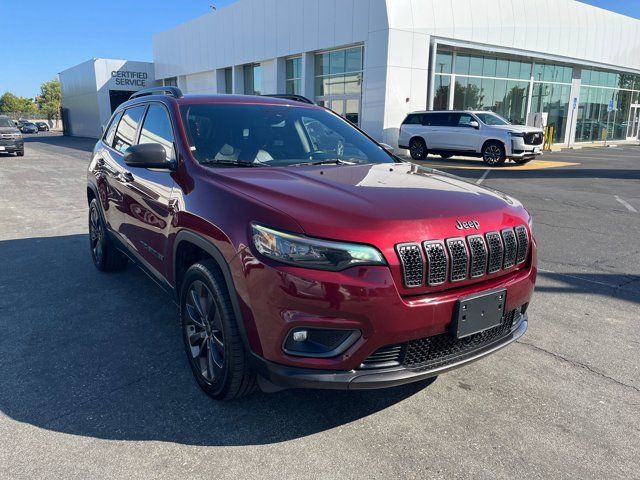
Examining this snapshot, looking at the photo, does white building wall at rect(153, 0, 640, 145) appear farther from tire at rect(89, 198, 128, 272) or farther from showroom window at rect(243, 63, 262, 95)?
tire at rect(89, 198, 128, 272)

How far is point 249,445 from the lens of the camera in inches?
99.7

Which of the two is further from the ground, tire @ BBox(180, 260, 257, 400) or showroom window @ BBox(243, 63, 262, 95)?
showroom window @ BBox(243, 63, 262, 95)

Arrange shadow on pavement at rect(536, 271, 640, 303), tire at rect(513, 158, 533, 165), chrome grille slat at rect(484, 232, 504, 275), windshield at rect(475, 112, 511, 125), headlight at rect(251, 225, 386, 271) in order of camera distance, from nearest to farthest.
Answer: headlight at rect(251, 225, 386, 271) < chrome grille slat at rect(484, 232, 504, 275) < shadow on pavement at rect(536, 271, 640, 303) < windshield at rect(475, 112, 511, 125) < tire at rect(513, 158, 533, 165)

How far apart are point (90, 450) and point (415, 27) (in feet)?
68.9

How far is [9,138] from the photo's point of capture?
22.1 meters

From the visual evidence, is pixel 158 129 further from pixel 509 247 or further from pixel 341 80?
pixel 341 80

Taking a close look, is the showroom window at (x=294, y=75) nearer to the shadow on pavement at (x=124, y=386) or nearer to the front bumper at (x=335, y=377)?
the shadow on pavement at (x=124, y=386)

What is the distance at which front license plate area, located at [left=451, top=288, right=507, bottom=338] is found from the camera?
8.01 feet

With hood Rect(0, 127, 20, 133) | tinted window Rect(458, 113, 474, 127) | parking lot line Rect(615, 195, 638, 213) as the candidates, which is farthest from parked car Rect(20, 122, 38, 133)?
parking lot line Rect(615, 195, 638, 213)

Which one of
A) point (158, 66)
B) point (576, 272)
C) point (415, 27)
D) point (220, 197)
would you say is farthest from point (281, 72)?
point (220, 197)

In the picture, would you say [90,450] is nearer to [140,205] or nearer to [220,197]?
[220,197]

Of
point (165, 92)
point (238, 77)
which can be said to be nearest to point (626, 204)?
point (165, 92)

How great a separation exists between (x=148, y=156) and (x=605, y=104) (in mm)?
37668

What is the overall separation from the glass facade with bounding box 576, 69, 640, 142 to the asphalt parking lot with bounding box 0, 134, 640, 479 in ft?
102
